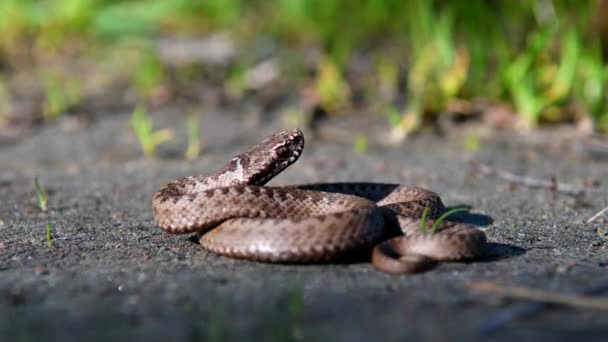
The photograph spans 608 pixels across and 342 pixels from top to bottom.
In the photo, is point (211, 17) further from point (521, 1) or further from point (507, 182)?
point (507, 182)

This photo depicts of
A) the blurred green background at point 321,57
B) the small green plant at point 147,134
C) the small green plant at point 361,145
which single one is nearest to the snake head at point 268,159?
the small green plant at point 361,145

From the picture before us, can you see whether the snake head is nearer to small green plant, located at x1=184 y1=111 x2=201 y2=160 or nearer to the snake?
the snake

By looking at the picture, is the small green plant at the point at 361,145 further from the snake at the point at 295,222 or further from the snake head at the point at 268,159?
the snake head at the point at 268,159

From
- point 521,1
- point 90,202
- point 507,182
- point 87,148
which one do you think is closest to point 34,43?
point 87,148

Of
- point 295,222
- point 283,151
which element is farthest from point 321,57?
point 295,222

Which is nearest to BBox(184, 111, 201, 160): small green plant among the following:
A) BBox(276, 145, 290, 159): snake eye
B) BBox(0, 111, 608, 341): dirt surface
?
BBox(0, 111, 608, 341): dirt surface

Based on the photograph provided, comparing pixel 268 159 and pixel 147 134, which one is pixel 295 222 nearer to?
pixel 268 159
